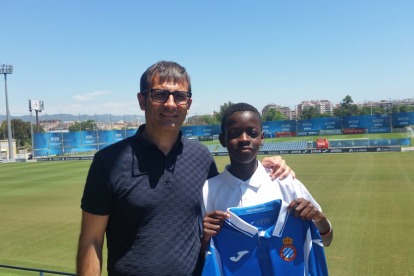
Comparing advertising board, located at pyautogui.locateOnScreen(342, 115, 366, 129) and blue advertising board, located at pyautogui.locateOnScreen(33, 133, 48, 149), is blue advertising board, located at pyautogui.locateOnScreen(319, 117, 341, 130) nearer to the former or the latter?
advertising board, located at pyautogui.locateOnScreen(342, 115, 366, 129)

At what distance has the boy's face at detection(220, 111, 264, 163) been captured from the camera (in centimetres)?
259

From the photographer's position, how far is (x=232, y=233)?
2549 mm

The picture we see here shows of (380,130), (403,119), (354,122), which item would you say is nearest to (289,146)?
(354,122)

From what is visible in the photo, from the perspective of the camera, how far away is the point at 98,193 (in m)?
2.24

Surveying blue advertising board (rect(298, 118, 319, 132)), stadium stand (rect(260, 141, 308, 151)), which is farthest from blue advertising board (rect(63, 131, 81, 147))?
blue advertising board (rect(298, 118, 319, 132))

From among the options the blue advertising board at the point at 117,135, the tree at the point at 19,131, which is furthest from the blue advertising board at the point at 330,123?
the tree at the point at 19,131

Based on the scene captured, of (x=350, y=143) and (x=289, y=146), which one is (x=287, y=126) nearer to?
(x=289, y=146)

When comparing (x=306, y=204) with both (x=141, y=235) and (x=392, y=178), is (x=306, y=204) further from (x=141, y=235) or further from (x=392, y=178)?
(x=392, y=178)

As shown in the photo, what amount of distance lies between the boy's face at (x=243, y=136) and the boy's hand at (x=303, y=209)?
0.46m

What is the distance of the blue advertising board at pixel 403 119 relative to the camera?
162 feet

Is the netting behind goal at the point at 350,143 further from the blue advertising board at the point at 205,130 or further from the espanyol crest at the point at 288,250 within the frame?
the espanyol crest at the point at 288,250

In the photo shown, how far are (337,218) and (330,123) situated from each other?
1775 inches

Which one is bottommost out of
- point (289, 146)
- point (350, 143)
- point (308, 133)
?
point (289, 146)

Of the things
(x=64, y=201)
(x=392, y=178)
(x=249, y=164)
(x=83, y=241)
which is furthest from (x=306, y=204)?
(x=392, y=178)
